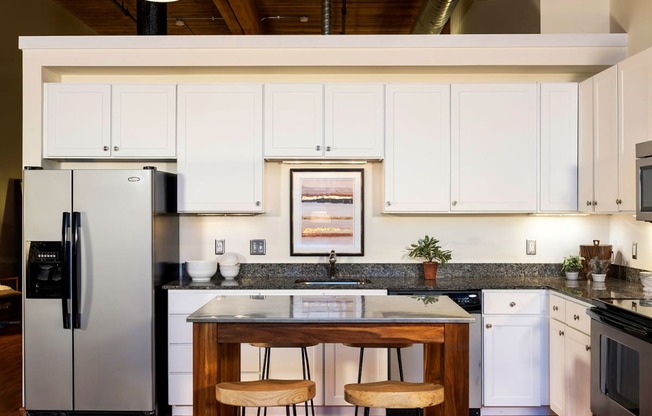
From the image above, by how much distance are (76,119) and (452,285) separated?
284 cm

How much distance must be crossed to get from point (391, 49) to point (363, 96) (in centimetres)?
37

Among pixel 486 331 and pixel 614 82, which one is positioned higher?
pixel 614 82

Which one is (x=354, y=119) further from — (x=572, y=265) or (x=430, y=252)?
(x=572, y=265)

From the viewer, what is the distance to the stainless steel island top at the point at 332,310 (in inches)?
102

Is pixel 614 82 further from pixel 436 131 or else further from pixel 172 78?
pixel 172 78

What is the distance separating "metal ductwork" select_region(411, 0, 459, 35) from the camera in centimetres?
501

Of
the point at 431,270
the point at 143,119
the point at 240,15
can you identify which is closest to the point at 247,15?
the point at 240,15

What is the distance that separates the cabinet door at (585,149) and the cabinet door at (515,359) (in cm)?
87

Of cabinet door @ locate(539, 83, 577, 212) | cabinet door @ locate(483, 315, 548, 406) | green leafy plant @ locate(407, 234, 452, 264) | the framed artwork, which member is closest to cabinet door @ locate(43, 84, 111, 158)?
the framed artwork

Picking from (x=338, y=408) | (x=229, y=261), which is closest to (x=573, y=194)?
(x=338, y=408)

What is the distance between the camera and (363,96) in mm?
4309

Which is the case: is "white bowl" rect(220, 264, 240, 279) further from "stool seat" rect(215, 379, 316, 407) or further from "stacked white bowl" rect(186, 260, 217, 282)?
"stool seat" rect(215, 379, 316, 407)

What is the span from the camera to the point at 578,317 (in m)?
3.52

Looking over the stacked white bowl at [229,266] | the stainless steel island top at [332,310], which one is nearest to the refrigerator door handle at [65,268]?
the stacked white bowl at [229,266]
